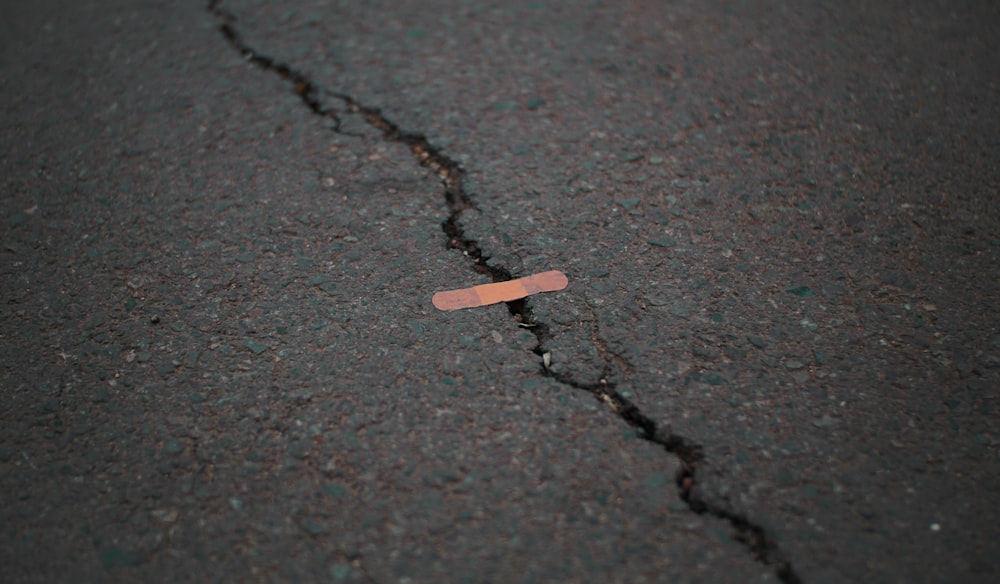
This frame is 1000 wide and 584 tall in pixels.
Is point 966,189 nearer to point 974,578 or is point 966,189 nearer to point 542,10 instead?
point 974,578

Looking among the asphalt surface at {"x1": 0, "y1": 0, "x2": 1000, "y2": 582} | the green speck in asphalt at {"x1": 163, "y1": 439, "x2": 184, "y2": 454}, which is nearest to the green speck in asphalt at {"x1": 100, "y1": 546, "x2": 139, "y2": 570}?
the asphalt surface at {"x1": 0, "y1": 0, "x2": 1000, "y2": 582}

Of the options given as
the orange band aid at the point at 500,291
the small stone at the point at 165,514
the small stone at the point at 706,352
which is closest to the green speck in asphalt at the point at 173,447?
the small stone at the point at 165,514

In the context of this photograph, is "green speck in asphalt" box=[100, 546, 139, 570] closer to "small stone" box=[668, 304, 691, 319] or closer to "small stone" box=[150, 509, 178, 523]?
"small stone" box=[150, 509, 178, 523]

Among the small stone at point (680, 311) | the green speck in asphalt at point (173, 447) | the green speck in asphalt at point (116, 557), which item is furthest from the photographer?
the small stone at point (680, 311)

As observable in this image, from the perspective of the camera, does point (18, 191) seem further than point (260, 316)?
Yes

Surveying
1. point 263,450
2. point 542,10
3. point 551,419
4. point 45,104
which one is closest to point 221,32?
point 45,104

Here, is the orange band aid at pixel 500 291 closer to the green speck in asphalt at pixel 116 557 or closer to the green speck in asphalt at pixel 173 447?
the green speck in asphalt at pixel 173 447
